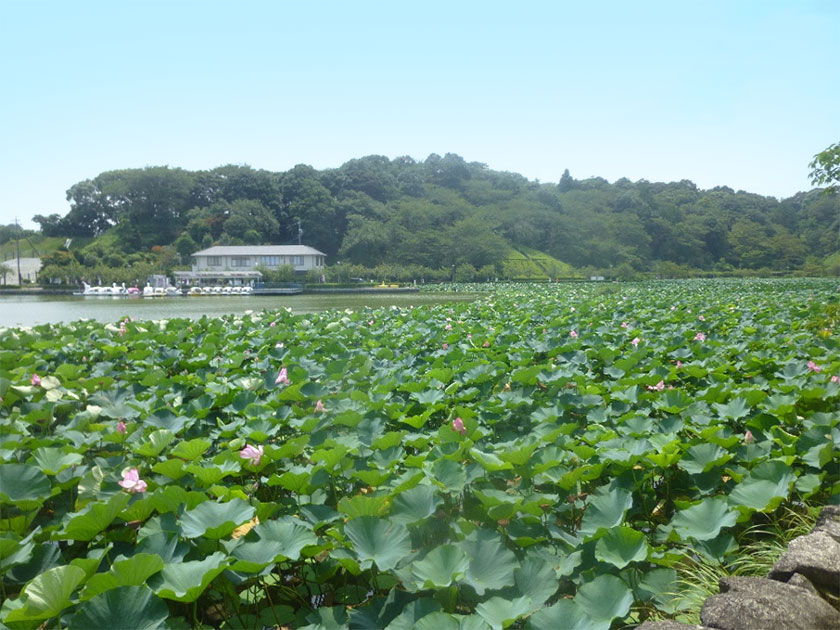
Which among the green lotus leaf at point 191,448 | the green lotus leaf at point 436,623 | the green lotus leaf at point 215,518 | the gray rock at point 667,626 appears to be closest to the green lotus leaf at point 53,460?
the green lotus leaf at point 191,448

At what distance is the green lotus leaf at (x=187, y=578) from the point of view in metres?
1.38

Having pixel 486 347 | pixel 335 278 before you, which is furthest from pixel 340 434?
pixel 335 278

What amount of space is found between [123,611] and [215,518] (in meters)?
0.42

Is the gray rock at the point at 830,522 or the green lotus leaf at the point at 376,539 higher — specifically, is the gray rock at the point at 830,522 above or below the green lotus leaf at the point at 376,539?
below

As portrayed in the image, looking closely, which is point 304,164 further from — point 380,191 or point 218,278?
point 218,278

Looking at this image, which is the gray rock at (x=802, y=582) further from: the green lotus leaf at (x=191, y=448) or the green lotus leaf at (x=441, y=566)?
the green lotus leaf at (x=191, y=448)

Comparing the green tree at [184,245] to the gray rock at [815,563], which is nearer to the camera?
the gray rock at [815,563]

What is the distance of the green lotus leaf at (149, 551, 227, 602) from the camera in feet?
4.52

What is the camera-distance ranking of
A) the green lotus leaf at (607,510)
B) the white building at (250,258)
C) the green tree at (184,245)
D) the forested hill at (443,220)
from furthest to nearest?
the green tree at (184,245), the white building at (250,258), the forested hill at (443,220), the green lotus leaf at (607,510)

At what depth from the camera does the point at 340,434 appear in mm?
2998

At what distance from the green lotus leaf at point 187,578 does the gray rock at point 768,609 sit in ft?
4.09

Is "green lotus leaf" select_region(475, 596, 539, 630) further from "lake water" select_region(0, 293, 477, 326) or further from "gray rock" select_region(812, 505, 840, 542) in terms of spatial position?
"lake water" select_region(0, 293, 477, 326)

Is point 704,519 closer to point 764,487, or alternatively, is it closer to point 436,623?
point 764,487

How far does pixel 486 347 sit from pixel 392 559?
4168 mm
